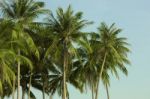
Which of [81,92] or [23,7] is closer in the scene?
[23,7]

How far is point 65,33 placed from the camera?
5200 centimetres

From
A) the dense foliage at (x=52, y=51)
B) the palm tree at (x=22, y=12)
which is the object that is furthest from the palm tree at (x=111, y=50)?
the palm tree at (x=22, y=12)

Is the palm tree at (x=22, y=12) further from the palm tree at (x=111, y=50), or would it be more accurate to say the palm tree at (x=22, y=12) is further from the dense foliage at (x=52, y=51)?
the palm tree at (x=111, y=50)

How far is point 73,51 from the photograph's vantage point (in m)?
51.2

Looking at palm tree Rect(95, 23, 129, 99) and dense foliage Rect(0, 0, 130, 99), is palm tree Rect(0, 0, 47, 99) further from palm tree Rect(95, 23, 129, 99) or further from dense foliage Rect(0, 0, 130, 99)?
palm tree Rect(95, 23, 129, 99)

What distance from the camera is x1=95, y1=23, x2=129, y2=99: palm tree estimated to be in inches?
2254

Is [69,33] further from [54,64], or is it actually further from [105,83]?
[105,83]

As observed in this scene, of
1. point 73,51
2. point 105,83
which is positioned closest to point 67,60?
point 73,51

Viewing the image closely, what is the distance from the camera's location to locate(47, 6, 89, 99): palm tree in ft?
171

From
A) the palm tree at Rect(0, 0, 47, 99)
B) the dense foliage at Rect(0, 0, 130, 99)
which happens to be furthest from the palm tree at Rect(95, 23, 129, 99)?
the palm tree at Rect(0, 0, 47, 99)

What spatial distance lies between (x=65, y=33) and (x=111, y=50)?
757cm

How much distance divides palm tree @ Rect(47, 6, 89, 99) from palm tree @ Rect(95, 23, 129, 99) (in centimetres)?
576

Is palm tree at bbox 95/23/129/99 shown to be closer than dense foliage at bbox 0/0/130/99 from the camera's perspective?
No

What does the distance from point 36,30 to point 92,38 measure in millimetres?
8558
